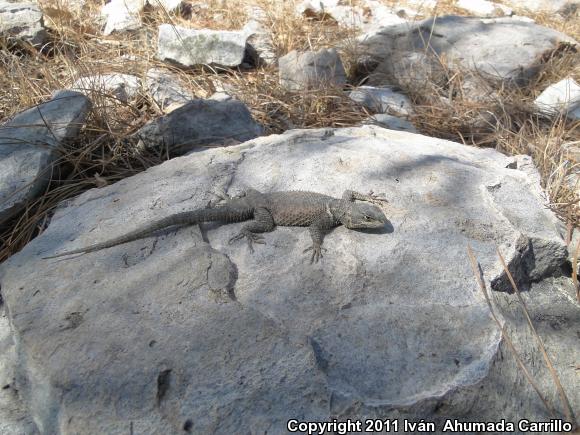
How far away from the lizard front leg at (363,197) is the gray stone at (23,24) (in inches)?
229

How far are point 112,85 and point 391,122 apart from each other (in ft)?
11.2

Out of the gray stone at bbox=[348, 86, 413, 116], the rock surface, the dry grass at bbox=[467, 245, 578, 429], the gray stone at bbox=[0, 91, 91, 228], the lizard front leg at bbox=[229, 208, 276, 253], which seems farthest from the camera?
the gray stone at bbox=[348, 86, 413, 116]

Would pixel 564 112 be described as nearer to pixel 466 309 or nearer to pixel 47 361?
pixel 466 309

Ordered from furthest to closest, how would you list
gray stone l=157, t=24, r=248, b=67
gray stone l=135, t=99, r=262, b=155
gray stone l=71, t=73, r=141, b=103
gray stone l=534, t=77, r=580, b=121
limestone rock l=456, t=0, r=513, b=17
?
limestone rock l=456, t=0, r=513, b=17 → gray stone l=157, t=24, r=248, b=67 → gray stone l=534, t=77, r=580, b=121 → gray stone l=71, t=73, r=141, b=103 → gray stone l=135, t=99, r=262, b=155

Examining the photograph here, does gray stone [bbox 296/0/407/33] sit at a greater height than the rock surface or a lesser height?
lesser

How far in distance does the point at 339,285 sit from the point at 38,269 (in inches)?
78.5

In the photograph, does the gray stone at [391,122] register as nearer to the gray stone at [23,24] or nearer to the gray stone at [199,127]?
the gray stone at [199,127]

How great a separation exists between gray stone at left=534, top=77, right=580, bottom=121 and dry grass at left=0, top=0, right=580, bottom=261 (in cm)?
18

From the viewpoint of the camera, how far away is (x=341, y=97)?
6.18 metres

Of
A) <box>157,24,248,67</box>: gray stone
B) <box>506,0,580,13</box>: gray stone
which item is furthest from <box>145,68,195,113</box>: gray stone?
<box>506,0,580,13</box>: gray stone

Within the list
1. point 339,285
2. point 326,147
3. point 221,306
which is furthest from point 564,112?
point 221,306

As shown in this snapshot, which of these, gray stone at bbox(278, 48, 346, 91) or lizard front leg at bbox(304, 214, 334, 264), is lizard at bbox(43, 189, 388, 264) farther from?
gray stone at bbox(278, 48, 346, 91)

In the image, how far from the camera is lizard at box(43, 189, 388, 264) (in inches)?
131

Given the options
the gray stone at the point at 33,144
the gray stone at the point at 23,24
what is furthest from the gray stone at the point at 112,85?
the gray stone at the point at 23,24
